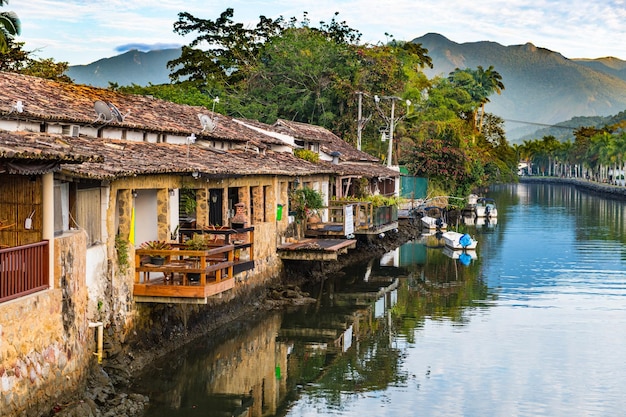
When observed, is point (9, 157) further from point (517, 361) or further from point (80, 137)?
point (517, 361)

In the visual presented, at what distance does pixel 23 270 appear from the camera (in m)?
16.5

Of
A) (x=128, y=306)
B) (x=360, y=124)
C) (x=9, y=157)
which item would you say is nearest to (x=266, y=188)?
(x=128, y=306)

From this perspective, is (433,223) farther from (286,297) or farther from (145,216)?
(145,216)

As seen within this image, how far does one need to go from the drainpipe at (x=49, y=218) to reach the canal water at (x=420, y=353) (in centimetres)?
472

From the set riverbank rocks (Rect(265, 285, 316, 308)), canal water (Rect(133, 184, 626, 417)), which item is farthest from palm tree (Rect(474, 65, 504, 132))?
riverbank rocks (Rect(265, 285, 316, 308))

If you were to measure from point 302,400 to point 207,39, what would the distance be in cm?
7002

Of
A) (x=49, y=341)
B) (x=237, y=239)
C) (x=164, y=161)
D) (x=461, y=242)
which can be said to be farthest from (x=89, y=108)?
(x=461, y=242)

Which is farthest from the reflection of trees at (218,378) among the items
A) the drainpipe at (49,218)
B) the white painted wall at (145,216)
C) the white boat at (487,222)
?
the white boat at (487,222)

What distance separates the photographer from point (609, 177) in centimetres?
19650

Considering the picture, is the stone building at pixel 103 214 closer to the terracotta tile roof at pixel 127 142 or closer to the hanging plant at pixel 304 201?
the terracotta tile roof at pixel 127 142

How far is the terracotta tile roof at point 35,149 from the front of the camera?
15.7 meters

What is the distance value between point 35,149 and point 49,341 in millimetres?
3597

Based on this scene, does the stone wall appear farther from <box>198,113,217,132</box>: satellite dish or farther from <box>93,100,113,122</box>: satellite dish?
<box>198,113,217,132</box>: satellite dish

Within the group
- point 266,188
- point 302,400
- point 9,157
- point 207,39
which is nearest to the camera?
point 9,157
